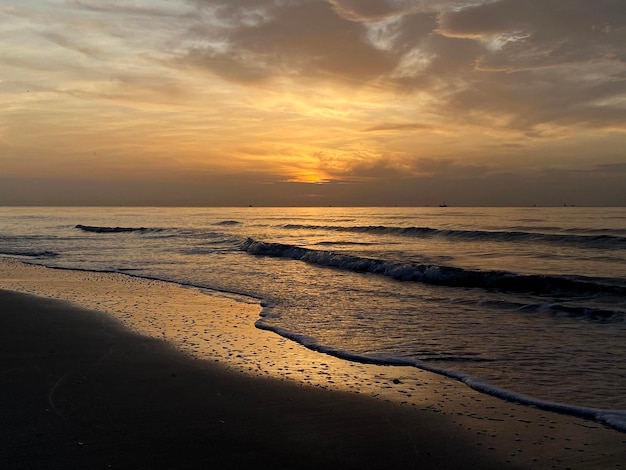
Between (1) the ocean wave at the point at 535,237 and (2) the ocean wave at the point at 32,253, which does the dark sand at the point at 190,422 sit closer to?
(2) the ocean wave at the point at 32,253

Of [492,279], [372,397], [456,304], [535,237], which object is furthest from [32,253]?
[535,237]

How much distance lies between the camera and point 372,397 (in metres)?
6.20

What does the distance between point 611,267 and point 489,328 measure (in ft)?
39.7

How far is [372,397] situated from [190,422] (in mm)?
2063

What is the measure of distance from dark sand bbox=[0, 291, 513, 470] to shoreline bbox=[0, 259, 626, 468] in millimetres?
31

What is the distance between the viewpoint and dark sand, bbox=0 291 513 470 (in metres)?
4.43

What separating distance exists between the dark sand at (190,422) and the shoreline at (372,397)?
0.03 metres

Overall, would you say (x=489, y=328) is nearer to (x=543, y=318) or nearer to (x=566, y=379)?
(x=543, y=318)

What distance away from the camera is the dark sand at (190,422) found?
4.43m

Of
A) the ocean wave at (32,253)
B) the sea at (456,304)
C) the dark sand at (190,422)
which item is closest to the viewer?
the dark sand at (190,422)

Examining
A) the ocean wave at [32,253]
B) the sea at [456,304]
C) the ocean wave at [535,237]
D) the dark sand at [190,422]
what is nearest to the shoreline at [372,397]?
the dark sand at [190,422]

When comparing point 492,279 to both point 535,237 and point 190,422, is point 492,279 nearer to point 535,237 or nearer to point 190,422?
point 190,422

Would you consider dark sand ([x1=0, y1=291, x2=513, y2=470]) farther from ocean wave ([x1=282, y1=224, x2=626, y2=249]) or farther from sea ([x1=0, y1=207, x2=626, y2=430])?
ocean wave ([x1=282, y1=224, x2=626, y2=249])

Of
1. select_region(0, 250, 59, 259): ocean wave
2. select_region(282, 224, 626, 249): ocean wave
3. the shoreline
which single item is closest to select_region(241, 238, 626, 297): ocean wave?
the shoreline
